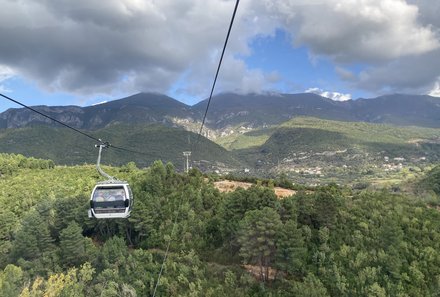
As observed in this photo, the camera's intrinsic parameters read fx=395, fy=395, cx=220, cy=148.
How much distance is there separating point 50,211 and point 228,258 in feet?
150

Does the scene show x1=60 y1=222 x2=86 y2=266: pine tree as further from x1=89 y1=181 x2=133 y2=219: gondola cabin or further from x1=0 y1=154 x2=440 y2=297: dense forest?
x1=89 y1=181 x2=133 y2=219: gondola cabin

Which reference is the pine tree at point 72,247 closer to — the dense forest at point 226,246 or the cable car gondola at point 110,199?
the dense forest at point 226,246

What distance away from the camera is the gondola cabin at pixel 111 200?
91.7ft

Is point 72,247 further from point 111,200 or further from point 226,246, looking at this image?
point 111,200

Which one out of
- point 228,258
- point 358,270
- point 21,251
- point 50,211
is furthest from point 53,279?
point 358,270

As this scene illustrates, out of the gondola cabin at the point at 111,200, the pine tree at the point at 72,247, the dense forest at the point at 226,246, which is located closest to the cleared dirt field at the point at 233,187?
the dense forest at the point at 226,246

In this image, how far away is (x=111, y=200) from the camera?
92.6 feet

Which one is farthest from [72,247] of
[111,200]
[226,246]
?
[111,200]

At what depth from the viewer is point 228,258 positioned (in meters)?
76.8

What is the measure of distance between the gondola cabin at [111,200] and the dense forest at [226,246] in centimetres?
4072

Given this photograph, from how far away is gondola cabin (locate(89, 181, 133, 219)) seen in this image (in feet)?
91.7

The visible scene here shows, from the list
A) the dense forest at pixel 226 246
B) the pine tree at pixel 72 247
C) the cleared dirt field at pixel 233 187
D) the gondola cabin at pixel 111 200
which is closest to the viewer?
the gondola cabin at pixel 111 200

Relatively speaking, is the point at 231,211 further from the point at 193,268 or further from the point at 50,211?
the point at 50,211

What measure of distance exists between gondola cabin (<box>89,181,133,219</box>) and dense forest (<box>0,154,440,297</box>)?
134 feet
